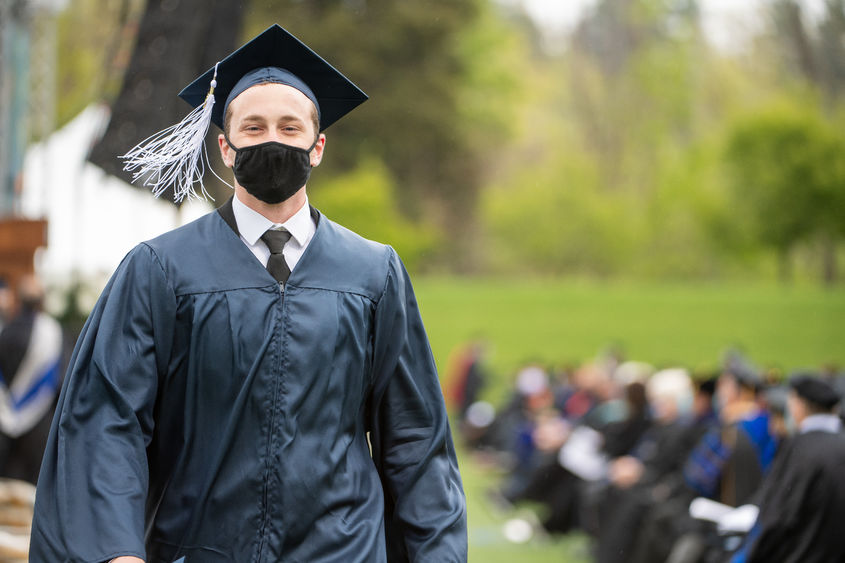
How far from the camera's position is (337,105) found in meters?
2.51

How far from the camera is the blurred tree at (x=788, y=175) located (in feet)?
87.2

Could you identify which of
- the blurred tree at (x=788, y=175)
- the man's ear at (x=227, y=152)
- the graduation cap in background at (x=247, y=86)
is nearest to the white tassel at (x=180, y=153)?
the graduation cap in background at (x=247, y=86)

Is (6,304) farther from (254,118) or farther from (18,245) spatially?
(254,118)

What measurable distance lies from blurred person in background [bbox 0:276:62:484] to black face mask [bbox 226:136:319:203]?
6.56m

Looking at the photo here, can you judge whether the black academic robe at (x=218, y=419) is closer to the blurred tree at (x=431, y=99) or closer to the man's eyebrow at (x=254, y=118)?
the man's eyebrow at (x=254, y=118)

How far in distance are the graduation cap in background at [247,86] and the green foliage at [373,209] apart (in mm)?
18034

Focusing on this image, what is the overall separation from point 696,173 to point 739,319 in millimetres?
6141

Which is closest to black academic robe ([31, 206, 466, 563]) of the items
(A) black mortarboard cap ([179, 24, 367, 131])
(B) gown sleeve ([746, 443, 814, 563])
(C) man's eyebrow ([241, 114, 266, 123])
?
(C) man's eyebrow ([241, 114, 266, 123])

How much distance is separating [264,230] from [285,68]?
0.37 metres

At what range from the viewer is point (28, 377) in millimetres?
8438

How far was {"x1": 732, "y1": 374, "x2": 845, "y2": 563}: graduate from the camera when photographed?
495 centimetres

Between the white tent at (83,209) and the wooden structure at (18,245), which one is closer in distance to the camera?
the white tent at (83,209)

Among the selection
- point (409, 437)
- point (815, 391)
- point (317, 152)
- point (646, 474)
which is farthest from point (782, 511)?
point (317, 152)

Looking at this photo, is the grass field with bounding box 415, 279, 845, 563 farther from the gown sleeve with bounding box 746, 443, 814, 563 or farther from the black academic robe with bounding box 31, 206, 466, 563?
the black academic robe with bounding box 31, 206, 466, 563
